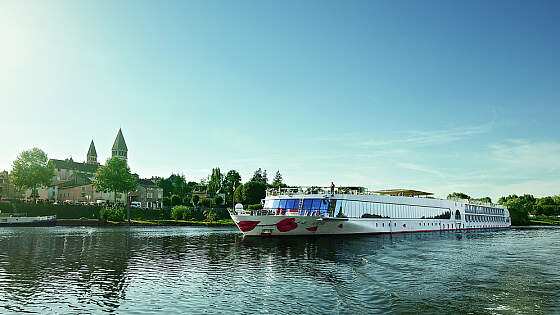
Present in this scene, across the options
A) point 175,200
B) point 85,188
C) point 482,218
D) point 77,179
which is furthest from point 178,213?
point 482,218

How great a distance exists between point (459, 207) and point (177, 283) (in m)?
76.2

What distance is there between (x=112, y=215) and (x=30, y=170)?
3246cm

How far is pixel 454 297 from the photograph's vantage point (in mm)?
18953

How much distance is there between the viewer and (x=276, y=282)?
72.3 ft

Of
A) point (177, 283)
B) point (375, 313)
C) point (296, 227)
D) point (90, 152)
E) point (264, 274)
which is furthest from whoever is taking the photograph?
point (90, 152)

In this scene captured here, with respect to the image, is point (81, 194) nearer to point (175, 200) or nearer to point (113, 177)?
point (175, 200)

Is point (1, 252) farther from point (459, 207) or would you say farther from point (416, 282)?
point (459, 207)

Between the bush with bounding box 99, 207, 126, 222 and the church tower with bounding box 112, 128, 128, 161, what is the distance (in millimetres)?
95111

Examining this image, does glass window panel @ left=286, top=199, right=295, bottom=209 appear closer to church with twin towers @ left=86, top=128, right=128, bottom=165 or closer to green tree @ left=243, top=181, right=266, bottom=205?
green tree @ left=243, top=181, right=266, bottom=205

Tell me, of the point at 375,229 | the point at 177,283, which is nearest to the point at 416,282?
the point at 177,283

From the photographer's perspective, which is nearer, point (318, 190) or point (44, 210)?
point (318, 190)

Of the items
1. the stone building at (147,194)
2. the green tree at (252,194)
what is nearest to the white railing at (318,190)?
the green tree at (252,194)

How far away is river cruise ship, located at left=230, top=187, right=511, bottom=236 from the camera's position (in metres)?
49.8

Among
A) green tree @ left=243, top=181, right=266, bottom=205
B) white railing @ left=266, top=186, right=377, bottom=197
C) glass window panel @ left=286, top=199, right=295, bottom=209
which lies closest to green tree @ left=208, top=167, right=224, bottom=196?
green tree @ left=243, top=181, right=266, bottom=205
